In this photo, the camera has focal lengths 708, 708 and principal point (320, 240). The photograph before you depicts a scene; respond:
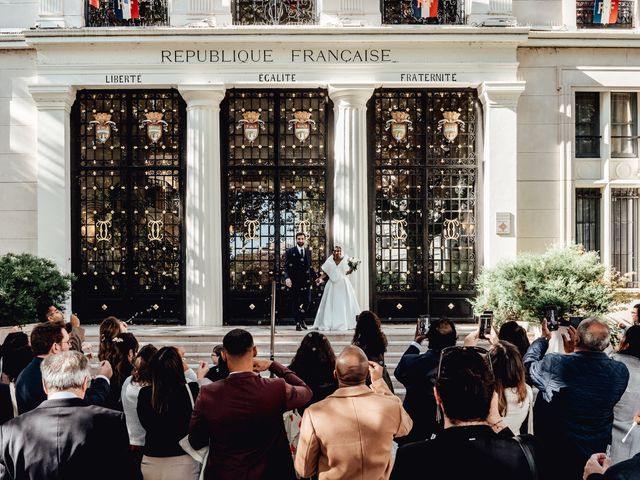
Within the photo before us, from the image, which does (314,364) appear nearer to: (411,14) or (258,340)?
(258,340)

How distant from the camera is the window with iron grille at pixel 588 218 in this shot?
17.2 m

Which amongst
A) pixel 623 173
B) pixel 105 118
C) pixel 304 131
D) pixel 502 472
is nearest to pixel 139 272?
pixel 105 118

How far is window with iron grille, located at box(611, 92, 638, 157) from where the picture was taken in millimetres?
17281

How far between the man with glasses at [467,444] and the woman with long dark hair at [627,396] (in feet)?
9.13

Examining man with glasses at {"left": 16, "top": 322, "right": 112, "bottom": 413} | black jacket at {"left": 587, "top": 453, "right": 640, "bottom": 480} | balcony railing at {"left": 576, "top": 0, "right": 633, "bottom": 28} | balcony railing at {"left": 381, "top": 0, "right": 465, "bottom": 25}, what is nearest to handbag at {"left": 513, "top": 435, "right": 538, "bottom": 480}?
black jacket at {"left": 587, "top": 453, "right": 640, "bottom": 480}

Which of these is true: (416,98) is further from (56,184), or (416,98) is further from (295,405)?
(295,405)

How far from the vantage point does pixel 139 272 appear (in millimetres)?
17109

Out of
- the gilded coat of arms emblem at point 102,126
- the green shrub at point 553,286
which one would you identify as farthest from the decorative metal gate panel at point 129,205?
the green shrub at point 553,286

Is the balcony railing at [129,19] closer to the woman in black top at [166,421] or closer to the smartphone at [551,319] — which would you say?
the smartphone at [551,319]

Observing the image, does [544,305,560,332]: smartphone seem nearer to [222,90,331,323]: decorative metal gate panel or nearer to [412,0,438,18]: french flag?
[222,90,331,323]: decorative metal gate panel

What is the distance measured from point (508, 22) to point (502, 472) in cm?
1464

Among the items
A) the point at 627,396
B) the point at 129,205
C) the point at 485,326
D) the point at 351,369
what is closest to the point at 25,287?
the point at 129,205

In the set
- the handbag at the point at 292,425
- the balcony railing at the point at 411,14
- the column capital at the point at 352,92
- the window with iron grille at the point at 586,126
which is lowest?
the handbag at the point at 292,425

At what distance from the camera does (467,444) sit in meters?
3.40
